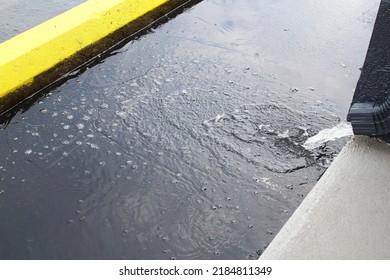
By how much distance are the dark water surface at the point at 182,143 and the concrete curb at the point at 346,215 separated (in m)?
0.36

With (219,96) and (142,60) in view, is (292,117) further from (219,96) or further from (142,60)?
(142,60)

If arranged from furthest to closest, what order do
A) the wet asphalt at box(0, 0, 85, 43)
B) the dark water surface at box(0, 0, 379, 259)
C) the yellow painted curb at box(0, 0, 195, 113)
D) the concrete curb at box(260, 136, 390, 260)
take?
the wet asphalt at box(0, 0, 85, 43) < the yellow painted curb at box(0, 0, 195, 113) < the dark water surface at box(0, 0, 379, 259) < the concrete curb at box(260, 136, 390, 260)

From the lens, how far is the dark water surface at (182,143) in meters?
2.74

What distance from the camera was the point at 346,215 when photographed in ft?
7.91

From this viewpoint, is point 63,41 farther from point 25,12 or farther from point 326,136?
point 326,136

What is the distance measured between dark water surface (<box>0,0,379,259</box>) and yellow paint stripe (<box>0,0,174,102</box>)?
210 millimetres

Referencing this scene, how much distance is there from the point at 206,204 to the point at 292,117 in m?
1.00

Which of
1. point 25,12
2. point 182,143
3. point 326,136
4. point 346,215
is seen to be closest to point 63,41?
point 25,12

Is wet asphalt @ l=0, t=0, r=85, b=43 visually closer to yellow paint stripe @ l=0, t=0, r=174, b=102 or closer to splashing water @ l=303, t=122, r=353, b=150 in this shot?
yellow paint stripe @ l=0, t=0, r=174, b=102

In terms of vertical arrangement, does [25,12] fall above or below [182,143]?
above

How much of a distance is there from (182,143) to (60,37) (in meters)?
1.39

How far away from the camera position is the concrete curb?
2.24m

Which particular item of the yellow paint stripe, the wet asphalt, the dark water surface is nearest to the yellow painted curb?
the yellow paint stripe

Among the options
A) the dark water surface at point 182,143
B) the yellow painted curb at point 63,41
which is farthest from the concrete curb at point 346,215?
the yellow painted curb at point 63,41
